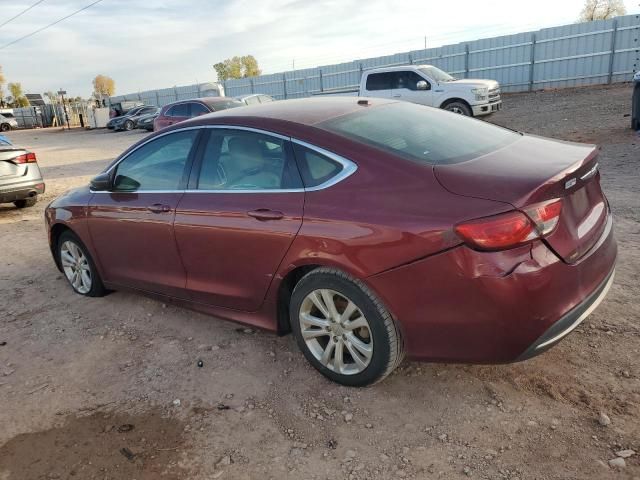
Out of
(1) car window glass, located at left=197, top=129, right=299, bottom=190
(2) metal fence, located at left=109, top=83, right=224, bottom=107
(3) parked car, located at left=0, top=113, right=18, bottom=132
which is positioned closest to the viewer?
(1) car window glass, located at left=197, top=129, right=299, bottom=190

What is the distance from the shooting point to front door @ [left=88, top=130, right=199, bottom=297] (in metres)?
3.73

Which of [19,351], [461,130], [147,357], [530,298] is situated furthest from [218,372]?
[461,130]

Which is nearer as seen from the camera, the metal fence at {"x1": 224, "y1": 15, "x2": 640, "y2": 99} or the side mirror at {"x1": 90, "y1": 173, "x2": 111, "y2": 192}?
the side mirror at {"x1": 90, "y1": 173, "x2": 111, "y2": 192}

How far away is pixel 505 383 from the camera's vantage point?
9.72ft

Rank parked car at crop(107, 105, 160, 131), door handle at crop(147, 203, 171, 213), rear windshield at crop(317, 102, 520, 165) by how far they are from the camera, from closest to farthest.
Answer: rear windshield at crop(317, 102, 520, 165)
door handle at crop(147, 203, 171, 213)
parked car at crop(107, 105, 160, 131)

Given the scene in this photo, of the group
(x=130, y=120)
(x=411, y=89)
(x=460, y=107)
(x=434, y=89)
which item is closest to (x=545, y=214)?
(x=460, y=107)

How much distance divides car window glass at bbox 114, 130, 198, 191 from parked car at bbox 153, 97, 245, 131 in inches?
381

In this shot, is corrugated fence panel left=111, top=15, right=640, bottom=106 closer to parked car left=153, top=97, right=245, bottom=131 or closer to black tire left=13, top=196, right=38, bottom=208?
parked car left=153, top=97, right=245, bottom=131

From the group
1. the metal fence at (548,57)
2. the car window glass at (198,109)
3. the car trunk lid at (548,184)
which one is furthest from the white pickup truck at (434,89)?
the car trunk lid at (548,184)

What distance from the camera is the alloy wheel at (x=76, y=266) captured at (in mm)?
4757

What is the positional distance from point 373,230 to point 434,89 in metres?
13.6

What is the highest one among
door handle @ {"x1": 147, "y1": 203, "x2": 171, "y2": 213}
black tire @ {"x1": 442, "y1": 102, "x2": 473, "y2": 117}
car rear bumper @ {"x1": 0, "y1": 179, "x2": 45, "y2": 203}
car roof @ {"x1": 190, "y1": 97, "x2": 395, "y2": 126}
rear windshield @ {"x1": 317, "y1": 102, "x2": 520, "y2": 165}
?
car roof @ {"x1": 190, "y1": 97, "x2": 395, "y2": 126}

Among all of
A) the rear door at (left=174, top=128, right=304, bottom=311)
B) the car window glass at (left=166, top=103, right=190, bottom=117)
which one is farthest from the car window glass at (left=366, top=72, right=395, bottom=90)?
the rear door at (left=174, top=128, right=304, bottom=311)

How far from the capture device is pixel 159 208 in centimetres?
375
